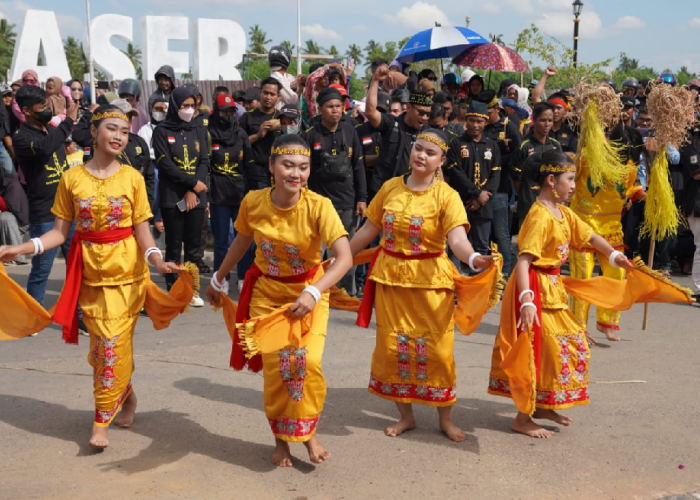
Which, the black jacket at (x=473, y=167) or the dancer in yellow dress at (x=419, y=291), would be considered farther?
the black jacket at (x=473, y=167)

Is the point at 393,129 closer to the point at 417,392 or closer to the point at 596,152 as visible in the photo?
the point at 596,152

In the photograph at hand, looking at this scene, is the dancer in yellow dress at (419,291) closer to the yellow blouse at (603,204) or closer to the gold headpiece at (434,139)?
the gold headpiece at (434,139)

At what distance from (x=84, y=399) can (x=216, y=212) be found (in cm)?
381

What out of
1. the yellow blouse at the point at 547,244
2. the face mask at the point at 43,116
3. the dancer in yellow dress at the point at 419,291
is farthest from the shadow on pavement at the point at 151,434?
the face mask at the point at 43,116

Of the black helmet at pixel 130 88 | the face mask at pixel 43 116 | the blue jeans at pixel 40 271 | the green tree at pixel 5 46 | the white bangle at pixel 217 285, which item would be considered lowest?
the blue jeans at pixel 40 271

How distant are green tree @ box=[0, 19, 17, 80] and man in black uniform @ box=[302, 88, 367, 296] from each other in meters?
50.8

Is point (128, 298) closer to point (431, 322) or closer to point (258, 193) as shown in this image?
point (258, 193)

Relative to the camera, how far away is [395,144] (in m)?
8.30

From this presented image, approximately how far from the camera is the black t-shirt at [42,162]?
7262 mm

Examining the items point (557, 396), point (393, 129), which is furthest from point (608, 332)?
point (393, 129)

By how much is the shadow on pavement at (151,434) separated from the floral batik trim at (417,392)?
0.79 m

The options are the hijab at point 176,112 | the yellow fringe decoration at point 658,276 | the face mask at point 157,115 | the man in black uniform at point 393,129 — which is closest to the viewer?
the yellow fringe decoration at point 658,276

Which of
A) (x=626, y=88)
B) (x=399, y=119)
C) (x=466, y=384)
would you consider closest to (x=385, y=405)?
(x=466, y=384)

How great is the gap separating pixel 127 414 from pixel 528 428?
2.54 m
